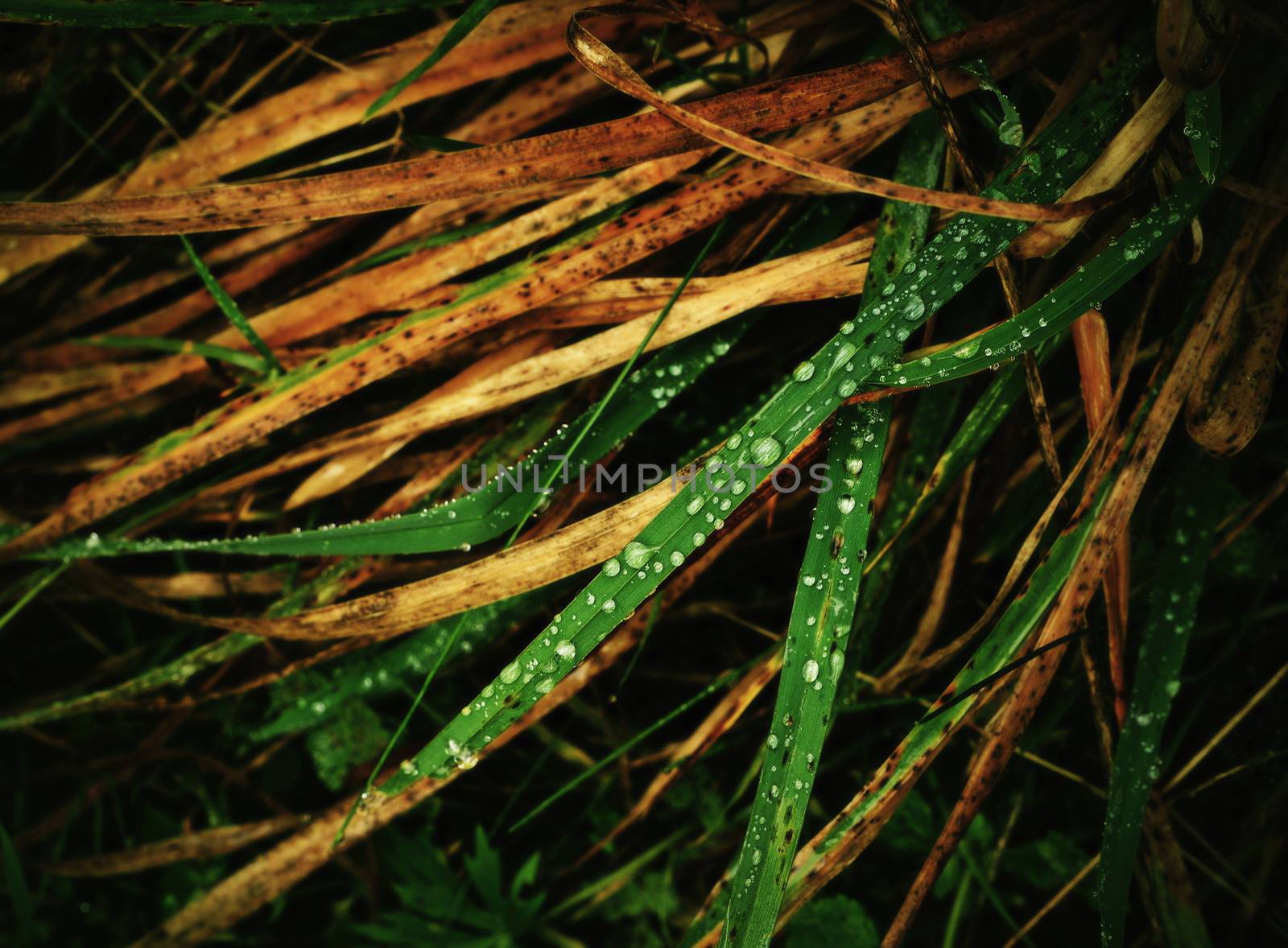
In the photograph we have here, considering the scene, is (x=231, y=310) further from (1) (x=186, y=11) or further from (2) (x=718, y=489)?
(2) (x=718, y=489)

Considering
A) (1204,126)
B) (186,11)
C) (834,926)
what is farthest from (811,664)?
(186,11)

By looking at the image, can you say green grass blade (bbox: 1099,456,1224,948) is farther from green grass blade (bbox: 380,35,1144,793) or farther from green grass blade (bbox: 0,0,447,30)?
green grass blade (bbox: 0,0,447,30)

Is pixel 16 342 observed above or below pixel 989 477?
above

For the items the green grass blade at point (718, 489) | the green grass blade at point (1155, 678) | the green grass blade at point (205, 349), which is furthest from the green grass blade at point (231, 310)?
the green grass blade at point (1155, 678)

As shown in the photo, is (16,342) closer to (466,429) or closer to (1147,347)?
(466,429)

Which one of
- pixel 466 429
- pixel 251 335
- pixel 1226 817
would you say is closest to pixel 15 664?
pixel 251 335

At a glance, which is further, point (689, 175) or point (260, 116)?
point (260, 116)

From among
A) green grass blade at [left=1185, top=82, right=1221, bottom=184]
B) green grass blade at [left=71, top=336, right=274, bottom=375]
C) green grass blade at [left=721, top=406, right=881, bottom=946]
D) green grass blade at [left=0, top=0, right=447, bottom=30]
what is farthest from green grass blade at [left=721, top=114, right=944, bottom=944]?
green grass blade at [left=71, top=336, right=274, bottom=375]
